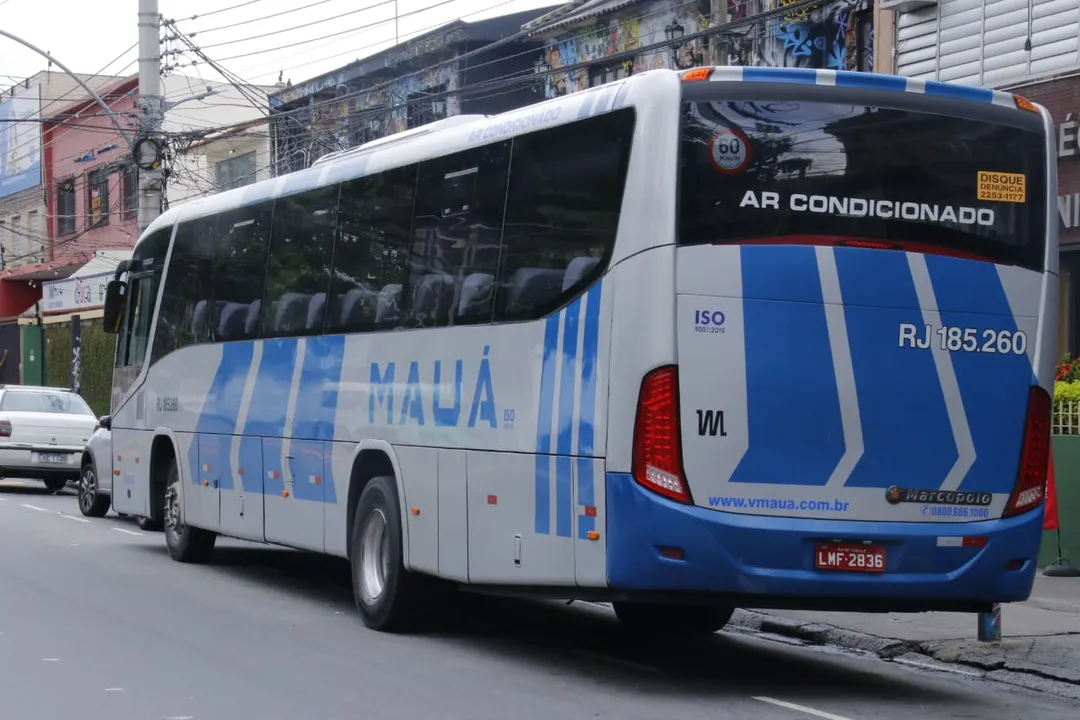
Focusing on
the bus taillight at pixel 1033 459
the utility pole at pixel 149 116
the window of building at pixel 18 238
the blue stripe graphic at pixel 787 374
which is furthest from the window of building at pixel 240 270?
the window of building at pixel 18 238

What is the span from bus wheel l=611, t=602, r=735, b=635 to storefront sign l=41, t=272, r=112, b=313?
29968 mm

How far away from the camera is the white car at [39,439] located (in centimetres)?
2509

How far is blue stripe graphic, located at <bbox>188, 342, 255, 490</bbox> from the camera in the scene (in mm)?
13930

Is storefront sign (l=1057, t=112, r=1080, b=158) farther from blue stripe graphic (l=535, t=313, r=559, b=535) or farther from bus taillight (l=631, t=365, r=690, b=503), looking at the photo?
bus taillight (l=631, t=365, r=690, b=503)

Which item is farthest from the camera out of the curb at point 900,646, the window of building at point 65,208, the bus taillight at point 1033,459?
the window of building at point 65,208

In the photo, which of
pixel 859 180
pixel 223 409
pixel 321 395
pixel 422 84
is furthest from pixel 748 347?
pixel 422 84

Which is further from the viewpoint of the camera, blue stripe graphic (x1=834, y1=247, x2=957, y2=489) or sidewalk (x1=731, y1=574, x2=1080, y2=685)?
sidewalk (x1=731, y1=574, x2=1080, y2=685)

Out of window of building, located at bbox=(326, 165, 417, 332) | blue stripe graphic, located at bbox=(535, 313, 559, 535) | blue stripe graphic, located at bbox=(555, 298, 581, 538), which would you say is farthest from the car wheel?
blue stripe graphic, located at bbox=(555, 298, 581, 538)

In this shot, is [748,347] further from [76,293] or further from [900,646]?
[76,293]

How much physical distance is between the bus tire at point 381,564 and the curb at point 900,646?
108 inches

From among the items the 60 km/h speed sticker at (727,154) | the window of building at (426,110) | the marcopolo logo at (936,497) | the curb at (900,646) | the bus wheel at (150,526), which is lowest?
the curb at (900,646)

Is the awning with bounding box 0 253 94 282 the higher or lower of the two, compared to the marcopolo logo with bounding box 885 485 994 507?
higher

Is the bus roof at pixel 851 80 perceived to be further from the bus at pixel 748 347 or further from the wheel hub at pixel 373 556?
the wheel hub at pixel 373 556

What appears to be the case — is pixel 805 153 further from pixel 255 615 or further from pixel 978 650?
pixel 255 615
